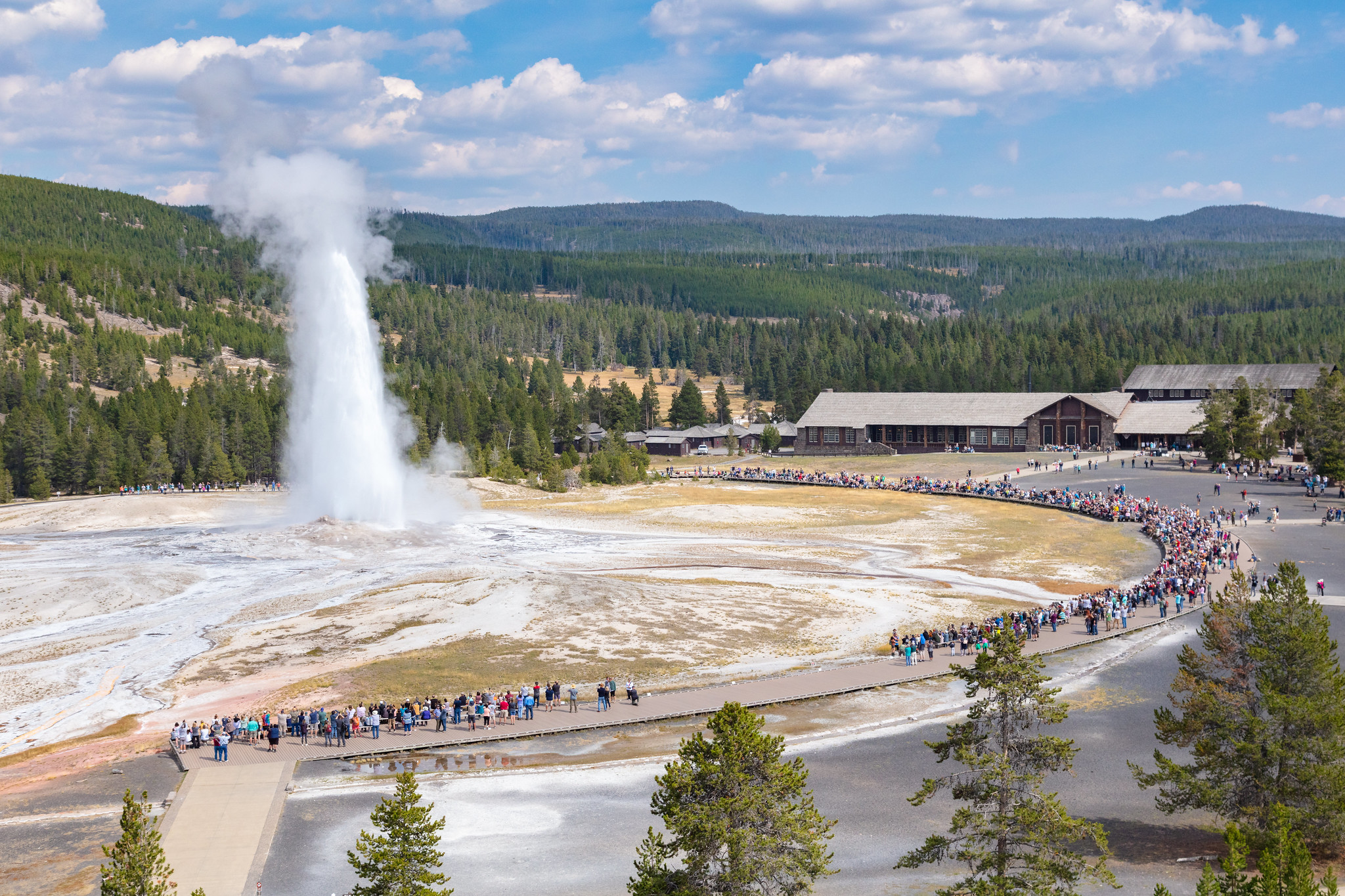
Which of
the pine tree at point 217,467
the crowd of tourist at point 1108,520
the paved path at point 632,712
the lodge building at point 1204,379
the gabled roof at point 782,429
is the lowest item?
the paved path at point 632,712

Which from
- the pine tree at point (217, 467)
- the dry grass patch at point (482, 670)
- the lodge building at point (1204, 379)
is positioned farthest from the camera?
the lodge building at point (1204, 379)

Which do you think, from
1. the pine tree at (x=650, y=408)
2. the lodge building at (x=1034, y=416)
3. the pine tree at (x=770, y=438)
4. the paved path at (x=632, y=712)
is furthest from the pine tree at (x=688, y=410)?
the paved path at (x=632, y=712)

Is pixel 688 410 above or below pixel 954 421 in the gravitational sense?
above

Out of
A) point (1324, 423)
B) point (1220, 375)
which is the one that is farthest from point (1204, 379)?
point (1324, 423)

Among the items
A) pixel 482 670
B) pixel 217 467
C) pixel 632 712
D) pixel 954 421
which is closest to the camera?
pixel 632 712

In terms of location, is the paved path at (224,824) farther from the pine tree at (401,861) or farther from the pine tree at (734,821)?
the pine tree at (734,821)

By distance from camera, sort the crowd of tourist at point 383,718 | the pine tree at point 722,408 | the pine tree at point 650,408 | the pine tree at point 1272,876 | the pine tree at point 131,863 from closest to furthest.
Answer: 1. the pine tree at point 131,863
2. the pine tree at point 1272,876
3. the crowd of tourist at point 383,718
4. the pine tree at point 650,408
5. the pine tree at point 722,408

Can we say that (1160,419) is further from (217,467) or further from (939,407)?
(217,467)

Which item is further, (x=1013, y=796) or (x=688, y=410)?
(x=688, y=410)
